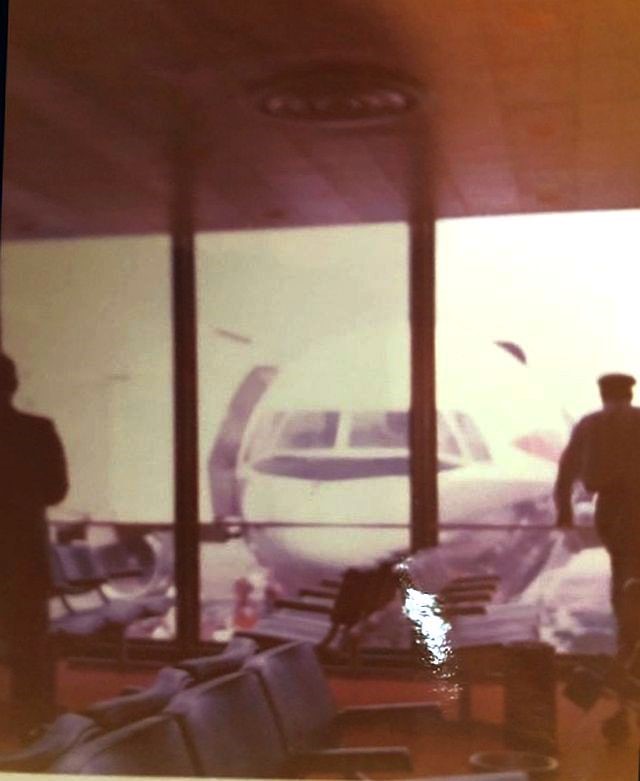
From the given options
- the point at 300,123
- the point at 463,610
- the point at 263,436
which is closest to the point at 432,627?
the point at 463,610

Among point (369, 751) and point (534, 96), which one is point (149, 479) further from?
point (534, 96)

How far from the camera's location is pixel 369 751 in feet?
5.70

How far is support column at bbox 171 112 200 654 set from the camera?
5.90ft

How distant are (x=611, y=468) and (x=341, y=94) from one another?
918 millimetres

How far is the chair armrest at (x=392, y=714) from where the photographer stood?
5.66 ft

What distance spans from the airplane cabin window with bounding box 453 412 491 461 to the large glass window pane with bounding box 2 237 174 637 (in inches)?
23.5

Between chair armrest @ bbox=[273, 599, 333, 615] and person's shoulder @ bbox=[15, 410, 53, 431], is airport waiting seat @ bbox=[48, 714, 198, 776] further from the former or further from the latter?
person's shoulder @ bbox=[15, 410, 53, 431]

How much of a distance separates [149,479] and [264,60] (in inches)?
35.0

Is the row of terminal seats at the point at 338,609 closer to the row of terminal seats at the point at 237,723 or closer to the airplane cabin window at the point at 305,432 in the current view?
the row of terminal seats at the point at 237,723

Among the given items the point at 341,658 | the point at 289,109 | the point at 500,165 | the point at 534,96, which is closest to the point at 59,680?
the point at 341,658

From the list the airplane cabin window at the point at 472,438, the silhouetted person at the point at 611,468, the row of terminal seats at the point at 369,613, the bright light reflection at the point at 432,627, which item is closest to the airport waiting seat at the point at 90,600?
the row of terminal seats at the point at 369,613

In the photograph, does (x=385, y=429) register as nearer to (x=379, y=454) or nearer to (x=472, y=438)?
(x=379, y=454)

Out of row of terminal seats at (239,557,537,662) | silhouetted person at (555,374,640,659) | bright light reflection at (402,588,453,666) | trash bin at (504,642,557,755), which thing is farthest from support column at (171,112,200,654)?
silhouetted person at (555,374,640,659)

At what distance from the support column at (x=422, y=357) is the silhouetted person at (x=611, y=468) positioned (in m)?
0.25
